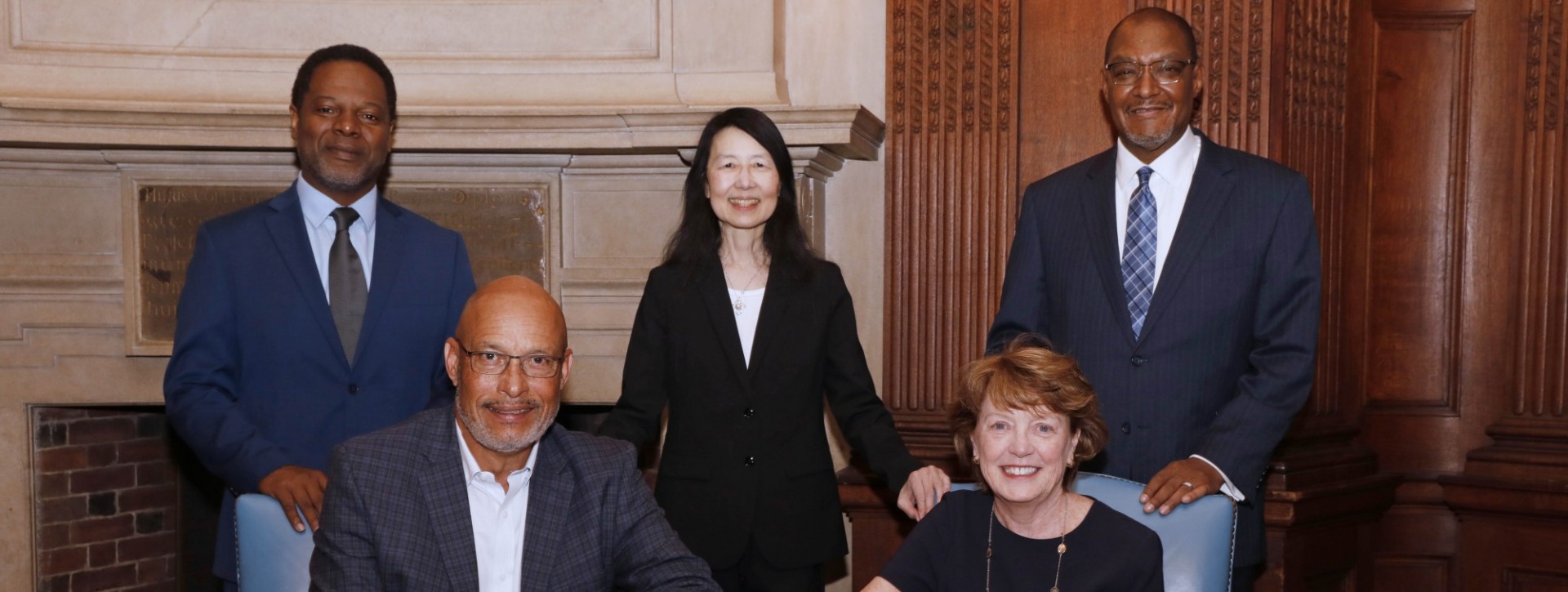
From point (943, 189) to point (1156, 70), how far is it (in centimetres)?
120

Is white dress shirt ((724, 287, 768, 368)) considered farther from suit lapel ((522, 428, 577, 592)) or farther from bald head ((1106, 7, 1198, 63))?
bald head ((1106, 7, 1198, 63))

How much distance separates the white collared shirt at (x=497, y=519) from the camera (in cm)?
210

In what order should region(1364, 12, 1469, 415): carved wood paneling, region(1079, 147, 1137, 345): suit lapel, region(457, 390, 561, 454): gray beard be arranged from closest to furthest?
region(457, 390, 561, 454): gray beard → region(1079, 147, 1137, 345): suit lapel → region(1364, 12, 1469, 415): carved wood paneling

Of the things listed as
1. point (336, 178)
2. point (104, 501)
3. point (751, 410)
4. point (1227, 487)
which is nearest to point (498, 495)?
point (751, 410)

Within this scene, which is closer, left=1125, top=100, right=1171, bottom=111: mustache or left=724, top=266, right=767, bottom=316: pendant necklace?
left=1125, top=100, right=1171, bottom=111: mustache

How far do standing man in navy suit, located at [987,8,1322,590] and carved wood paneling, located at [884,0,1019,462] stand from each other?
1020 mm

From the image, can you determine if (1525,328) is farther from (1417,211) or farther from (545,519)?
(545,519)

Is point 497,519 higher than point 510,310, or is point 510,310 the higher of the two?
point 510,310

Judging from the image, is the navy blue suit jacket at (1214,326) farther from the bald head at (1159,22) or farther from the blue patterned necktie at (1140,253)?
the bald head at (1159,22)

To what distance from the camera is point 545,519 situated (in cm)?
211

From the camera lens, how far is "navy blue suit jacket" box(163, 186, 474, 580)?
2.54 metres

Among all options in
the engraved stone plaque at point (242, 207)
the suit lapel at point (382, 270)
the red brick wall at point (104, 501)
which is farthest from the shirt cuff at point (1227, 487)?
the red brick wall at point (104, 501)

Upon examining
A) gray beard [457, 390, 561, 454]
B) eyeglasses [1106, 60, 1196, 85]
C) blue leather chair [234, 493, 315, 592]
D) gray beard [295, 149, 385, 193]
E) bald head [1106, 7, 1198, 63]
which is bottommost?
blue leather chair [234, 493, 315, 592]

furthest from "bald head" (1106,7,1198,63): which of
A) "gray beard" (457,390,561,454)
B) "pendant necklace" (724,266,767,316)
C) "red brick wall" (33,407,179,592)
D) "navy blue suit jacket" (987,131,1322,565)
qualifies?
"red brick wall" (33,407,179,592)
